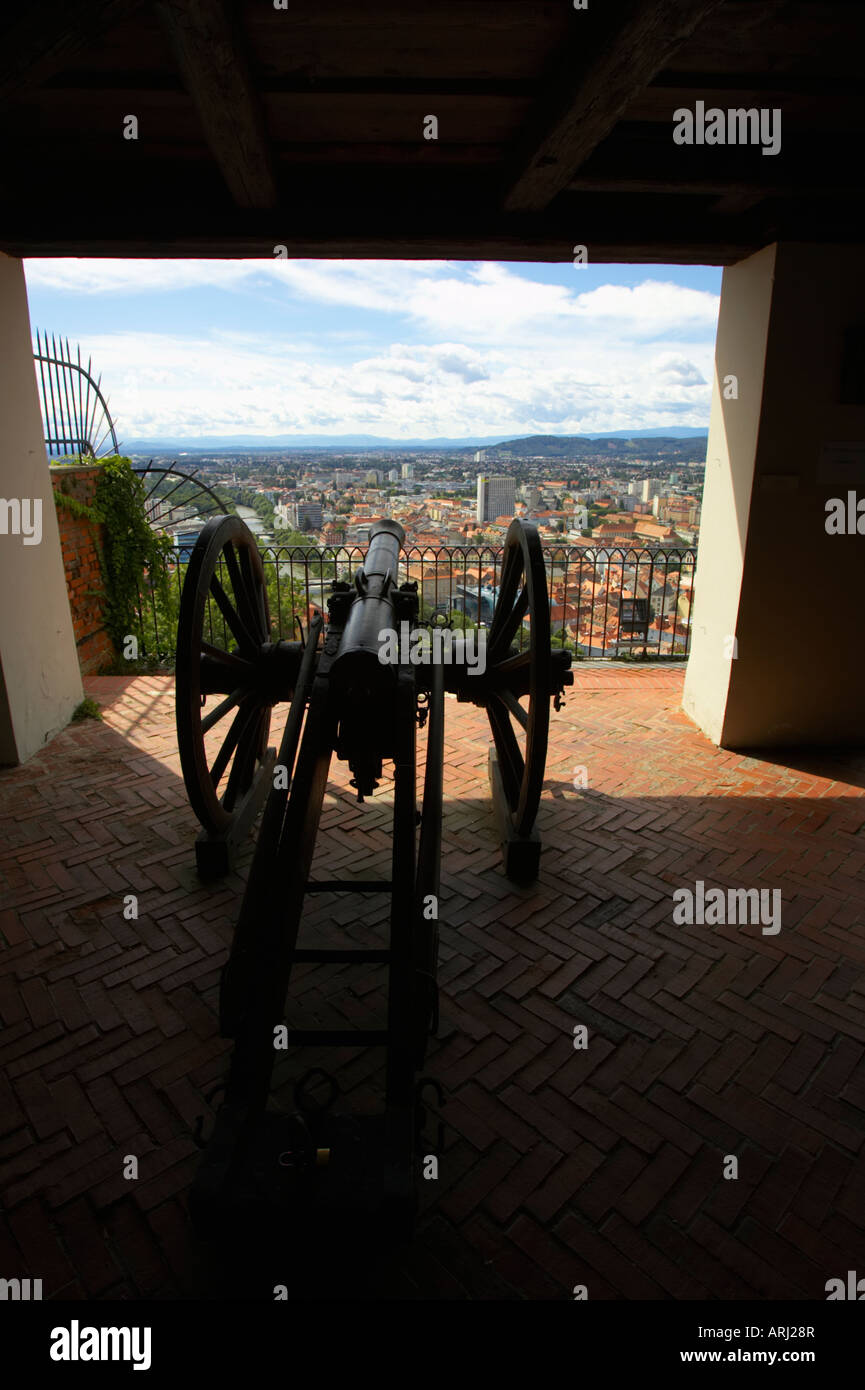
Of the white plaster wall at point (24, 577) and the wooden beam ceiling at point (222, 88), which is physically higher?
the wooden beam ceiling at point (222, 88)

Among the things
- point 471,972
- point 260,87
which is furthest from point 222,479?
point 471,972

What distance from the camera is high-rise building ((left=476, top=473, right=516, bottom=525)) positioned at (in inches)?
297

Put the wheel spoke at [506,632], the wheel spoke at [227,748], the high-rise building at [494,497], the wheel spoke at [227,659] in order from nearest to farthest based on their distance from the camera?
1. the wheel spoke at [227,659]
2. the wheel spoke at [227,748]
3. the wheel spoke at [506,632]
4. the high-rise building at [494,497]

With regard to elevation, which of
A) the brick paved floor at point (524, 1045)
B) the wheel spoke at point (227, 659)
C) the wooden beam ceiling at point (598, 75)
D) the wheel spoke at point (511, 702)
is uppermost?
the wooden beam ceiling at point (598, 75)

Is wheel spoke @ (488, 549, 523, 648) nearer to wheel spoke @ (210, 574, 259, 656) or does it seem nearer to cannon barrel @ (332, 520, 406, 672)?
cannon barrel @ (332, 520, 406, 672)

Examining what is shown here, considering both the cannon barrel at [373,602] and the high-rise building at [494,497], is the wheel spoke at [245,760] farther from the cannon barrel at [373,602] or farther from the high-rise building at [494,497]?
the high-rise building at [494,497]

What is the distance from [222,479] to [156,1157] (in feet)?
25.2

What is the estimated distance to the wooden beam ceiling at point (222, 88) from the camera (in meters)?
2.28

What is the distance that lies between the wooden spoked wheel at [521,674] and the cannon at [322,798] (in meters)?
0.01

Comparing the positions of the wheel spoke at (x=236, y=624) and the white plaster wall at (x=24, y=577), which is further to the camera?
the white plaster wall at (x=24, y=577)

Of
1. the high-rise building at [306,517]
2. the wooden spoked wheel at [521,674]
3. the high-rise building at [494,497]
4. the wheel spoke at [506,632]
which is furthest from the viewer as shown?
the high-rise building at [306,517]

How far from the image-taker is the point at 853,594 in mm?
4957

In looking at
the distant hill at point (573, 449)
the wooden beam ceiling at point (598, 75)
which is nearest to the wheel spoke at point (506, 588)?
the wooden beam ceiling at point (598, 75)

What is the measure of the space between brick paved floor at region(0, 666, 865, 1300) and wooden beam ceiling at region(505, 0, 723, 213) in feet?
10.4
